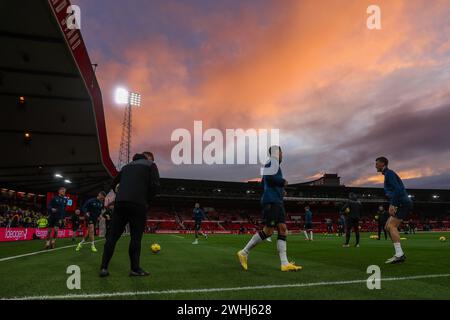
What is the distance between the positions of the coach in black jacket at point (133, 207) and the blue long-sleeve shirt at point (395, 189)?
16.9 feet

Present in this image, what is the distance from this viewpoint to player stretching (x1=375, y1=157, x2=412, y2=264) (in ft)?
23.9

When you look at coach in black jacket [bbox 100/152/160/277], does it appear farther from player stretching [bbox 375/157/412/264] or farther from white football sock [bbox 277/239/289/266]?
player stretching [bbox 375/157/412/264]

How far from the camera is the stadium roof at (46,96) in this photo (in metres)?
10.5

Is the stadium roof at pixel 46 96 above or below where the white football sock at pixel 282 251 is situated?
above

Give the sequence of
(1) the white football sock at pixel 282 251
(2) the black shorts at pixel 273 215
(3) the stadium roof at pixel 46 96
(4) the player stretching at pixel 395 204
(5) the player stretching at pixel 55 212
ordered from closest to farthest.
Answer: (1) the white football sock at pixel 282 251 < (2) the black shorts at pixel 273 215 < (4) the player stretching at pixel 395 204 < (3) the stadium roof at pixel 46 96 < (5) the player stretching at pixel 55 212

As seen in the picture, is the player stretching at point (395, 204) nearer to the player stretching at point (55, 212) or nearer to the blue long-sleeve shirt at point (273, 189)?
the blue long-sleeve shirt at point (273, 189)

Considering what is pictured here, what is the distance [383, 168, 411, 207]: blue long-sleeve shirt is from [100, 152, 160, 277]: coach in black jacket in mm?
5161

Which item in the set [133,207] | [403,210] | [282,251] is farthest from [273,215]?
[403,210]

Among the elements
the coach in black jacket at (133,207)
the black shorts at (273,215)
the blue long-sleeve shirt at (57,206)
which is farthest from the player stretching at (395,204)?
the blue long-sleeve shirt at (57,206)

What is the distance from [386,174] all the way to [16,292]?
7.17m

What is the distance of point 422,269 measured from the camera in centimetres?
626

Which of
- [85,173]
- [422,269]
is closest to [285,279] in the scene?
[422,269]
